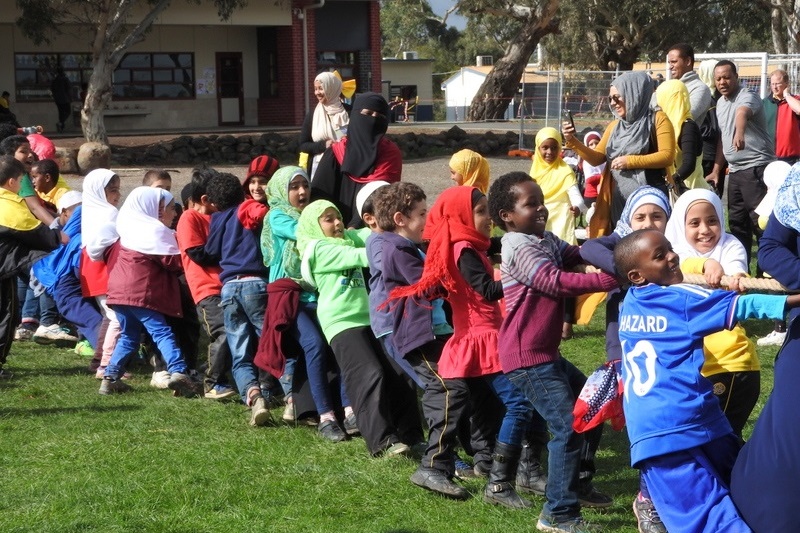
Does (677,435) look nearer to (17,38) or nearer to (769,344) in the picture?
(769,344)

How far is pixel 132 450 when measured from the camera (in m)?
6.48

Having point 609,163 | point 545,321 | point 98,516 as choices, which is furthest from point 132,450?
point 609,163

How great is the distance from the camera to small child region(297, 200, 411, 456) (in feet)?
20.5

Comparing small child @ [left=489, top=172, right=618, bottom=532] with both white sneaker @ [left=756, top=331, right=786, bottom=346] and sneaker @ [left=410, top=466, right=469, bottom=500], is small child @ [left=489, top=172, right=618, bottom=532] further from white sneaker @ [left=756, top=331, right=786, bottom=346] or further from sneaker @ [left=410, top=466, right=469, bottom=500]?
white sneaker @ [left=756, top=331, right=786, bottom=346]

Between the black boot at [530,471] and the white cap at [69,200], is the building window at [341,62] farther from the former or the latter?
the black boot at [530,471]

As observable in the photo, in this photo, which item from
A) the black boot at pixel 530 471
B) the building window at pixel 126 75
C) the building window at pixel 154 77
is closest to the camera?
the black boot at pixel 530 471

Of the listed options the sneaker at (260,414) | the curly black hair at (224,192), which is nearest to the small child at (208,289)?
the curly black hair at (224,192)

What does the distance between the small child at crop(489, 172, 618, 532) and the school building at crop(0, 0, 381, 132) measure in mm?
30982

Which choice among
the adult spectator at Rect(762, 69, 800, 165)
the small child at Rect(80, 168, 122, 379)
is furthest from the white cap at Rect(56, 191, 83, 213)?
the adult spectator at Rect(762, 69, 800, 165)

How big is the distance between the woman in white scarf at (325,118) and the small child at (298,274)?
1624mm

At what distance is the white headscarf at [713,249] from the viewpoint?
5203mm

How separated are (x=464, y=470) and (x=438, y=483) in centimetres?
46

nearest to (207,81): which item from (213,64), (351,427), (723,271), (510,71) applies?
(213,64)

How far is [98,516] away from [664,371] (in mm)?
2949
